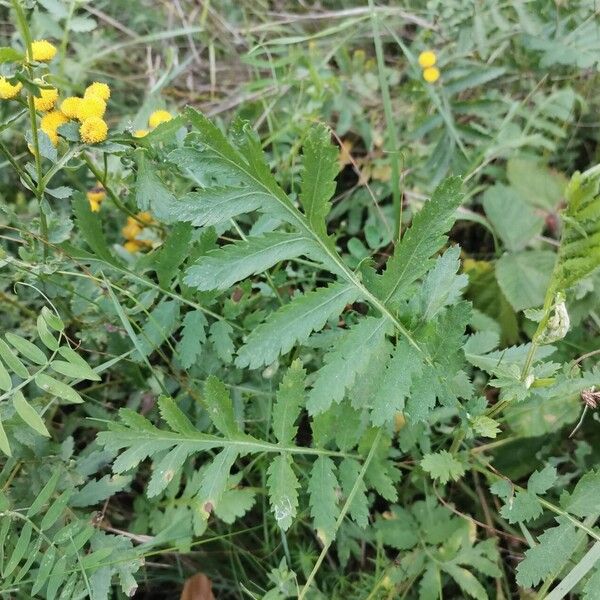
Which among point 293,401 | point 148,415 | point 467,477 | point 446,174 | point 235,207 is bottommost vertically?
point 467,477

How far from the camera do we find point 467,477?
5.26ft

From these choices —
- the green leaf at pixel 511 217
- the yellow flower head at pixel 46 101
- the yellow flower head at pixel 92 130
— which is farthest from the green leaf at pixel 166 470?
the green leaf at pixel 511 217

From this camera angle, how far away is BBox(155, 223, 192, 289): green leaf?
1261 millimetres

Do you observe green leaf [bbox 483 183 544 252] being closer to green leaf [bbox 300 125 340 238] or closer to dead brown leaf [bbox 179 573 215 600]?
green leaf [bbox 300 125 340 238]

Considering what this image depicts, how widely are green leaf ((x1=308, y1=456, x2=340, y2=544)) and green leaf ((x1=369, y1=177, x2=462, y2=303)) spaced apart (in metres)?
0.36

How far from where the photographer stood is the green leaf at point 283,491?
110 centimetres

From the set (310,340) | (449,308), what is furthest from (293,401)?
(449,308)

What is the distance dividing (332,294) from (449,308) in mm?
201

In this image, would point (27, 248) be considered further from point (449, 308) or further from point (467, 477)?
point (467, 477)

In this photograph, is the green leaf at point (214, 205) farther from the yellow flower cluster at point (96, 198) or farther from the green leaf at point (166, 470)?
the yellow flower cluster at point (96, 198)

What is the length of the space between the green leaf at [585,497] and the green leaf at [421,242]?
1.62ft

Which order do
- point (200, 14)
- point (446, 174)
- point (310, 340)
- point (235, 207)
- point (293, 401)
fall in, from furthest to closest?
point (200, 14) → point (446, 174) → point (310, 340) → point (293, 401) → point (235, 207)

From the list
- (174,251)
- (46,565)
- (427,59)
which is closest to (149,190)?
(174,251)

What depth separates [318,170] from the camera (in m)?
0.98
